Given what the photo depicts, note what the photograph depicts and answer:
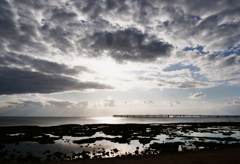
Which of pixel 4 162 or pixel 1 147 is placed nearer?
pixel 4 162

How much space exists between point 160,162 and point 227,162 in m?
7.82

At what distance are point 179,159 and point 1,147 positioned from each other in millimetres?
30944

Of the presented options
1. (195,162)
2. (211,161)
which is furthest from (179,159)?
(211,161)

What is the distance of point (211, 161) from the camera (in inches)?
727

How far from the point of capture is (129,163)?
59.8 feet

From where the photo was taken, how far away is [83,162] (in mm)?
18812

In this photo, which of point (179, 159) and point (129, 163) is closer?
point (129, 163)

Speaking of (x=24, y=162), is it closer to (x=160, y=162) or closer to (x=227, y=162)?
(x=160, y=162)

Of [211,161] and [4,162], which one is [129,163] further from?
[4,162]

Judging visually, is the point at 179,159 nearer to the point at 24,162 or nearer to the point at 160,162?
the point at 160,162

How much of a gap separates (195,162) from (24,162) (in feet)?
68.7

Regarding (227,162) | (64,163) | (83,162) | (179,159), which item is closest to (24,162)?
(64,163)

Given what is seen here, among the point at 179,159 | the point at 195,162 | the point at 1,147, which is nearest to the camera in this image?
the point at 195,162

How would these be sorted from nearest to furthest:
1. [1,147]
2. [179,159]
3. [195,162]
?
1. [195,162]
2. [179,159]
3. [1,147]
